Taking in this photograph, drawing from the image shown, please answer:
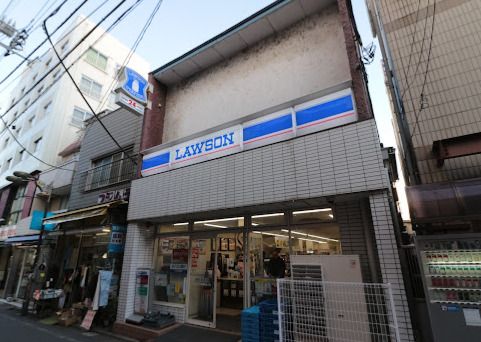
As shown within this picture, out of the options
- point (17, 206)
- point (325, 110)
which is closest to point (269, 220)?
point (325, 110)

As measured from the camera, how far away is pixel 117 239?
9.34 m

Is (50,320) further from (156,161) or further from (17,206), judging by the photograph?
(17,206)

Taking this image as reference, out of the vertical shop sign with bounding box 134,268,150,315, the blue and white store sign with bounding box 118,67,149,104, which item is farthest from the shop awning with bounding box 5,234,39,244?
the blue and white store sign with bounding box 118,67,149,104

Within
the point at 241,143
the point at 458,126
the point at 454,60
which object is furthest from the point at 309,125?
the point at 454,60

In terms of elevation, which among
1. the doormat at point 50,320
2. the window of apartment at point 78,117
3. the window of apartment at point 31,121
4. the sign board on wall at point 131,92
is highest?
the window of apartment at point 31,121

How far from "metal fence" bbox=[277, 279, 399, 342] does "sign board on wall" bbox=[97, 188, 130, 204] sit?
7.21 metres

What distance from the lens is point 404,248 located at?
5098 mm

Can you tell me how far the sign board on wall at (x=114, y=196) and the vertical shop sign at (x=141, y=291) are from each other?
2.81 m

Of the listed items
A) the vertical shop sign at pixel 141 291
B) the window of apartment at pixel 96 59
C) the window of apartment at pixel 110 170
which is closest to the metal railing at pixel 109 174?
the window of apartment at pixel 110 170

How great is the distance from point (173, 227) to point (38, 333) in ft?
16.7

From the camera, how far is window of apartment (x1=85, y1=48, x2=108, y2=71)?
69.2 ft

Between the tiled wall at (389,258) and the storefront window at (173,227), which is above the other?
the storefront window at (173,227)

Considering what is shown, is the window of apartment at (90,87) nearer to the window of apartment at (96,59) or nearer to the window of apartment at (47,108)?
the window of apartment at (96,59)

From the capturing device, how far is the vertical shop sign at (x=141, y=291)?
841 cm
